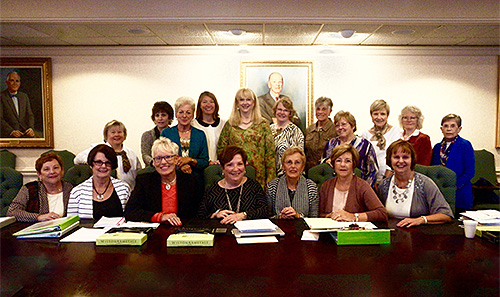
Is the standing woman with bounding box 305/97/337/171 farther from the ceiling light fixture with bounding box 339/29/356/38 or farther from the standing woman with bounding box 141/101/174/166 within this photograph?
the standing woman with bounding box 141/101/174/166

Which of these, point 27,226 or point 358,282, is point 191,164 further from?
point 358,282

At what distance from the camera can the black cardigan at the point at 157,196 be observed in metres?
2.80

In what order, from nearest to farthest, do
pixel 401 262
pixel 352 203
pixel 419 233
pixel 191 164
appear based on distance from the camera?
pixel 401 262 < pixel 419 233 < pixel 352 203 < pixel 191 164

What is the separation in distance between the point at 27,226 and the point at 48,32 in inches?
138

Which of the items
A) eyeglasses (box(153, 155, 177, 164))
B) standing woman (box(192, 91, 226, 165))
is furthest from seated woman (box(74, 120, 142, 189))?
eyeglasses (box(153, 155, 177, 164))

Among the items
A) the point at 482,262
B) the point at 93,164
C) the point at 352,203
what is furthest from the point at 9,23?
the point at 482,262

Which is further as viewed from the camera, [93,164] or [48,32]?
[48,32]

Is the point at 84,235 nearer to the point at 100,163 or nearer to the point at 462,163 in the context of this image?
the point at 100,163

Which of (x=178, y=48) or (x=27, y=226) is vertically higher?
(x=178, y=48)

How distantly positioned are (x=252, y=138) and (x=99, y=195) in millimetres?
1537

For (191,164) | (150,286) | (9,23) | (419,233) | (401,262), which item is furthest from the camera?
(9,23)

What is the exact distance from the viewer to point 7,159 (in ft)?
19.4

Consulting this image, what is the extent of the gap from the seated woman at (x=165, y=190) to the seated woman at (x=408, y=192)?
1.42 metres

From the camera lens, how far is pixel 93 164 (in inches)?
112
